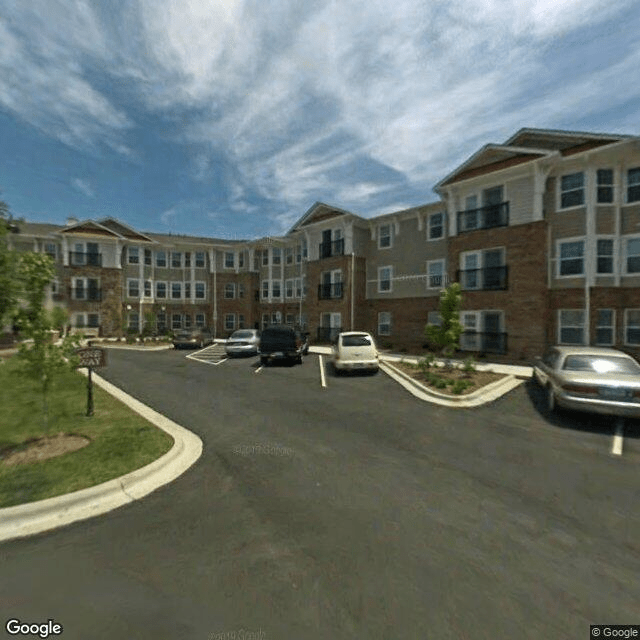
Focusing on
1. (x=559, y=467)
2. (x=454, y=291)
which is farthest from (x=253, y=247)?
(x=559, y=467)

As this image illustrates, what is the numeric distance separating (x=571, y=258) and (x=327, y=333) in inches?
662

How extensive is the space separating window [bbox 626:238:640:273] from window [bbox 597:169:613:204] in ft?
A: 7.61

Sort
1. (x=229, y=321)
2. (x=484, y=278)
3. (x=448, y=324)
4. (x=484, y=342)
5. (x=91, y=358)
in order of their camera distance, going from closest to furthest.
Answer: (x=91, y=358) < (x=448, y=324) < (x=484, y=342) < (x=484, y=278) < (x=229, y=321)

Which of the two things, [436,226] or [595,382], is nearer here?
[595,382]

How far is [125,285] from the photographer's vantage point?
36594mm

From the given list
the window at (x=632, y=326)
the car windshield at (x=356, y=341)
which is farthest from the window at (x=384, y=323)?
the window at (x=632, y=326)

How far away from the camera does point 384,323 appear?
25.8m

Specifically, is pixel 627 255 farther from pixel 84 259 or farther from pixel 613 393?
pixel 84 259

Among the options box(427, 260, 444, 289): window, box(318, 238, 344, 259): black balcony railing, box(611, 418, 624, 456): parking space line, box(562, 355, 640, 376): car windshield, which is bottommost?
box(611, 418, 624, 456): parking space line

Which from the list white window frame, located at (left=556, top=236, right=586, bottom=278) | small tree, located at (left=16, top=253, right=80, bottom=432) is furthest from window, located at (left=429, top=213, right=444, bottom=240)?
small tree, located at (left=16, top=253, right=80, bottom=432)

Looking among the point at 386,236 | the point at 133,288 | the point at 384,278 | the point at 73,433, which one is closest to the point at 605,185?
the point at 386,236

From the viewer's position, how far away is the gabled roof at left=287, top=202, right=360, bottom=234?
1086 inches

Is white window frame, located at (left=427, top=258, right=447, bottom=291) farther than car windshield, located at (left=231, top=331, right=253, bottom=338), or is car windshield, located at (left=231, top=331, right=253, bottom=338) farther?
white window frame, located at (left=427, top=258, right=447, bottom=291)

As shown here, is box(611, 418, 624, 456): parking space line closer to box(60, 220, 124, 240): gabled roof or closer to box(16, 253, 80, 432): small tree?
box(16, 253, 80, 432): small tree
